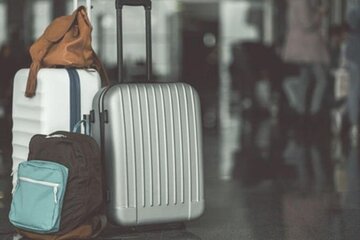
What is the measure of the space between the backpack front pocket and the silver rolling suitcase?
12.9 inches

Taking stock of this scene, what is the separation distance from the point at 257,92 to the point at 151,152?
425 inches

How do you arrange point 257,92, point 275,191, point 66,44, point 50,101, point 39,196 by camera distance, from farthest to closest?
point 257,92 < point 275,191 < point 66,44 < point 50,101 < point 39,196

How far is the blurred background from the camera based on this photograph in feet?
19.2

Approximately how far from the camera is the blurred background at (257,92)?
231 inches

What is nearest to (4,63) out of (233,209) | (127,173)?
(233,209)

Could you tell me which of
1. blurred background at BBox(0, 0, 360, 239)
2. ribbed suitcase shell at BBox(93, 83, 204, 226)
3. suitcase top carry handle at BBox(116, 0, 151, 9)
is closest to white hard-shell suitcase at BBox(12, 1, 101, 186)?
ribbed suitcase shell at BBox(93, 83, 204, 226)

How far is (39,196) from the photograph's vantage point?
15.0 feet

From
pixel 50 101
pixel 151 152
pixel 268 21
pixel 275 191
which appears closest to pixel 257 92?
pixel 268 21

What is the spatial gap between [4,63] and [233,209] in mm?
8855

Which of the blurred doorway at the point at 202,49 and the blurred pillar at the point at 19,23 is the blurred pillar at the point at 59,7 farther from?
the blurred doorway at the point at 202,49

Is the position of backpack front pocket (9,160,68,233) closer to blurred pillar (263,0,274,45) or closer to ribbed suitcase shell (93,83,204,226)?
ribbed suitcase shell (93,83,204,226)

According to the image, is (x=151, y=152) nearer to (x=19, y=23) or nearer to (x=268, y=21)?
(x=19, y=23)

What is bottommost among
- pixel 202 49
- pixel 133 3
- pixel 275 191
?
pixel 275 191

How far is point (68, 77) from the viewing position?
481cm
